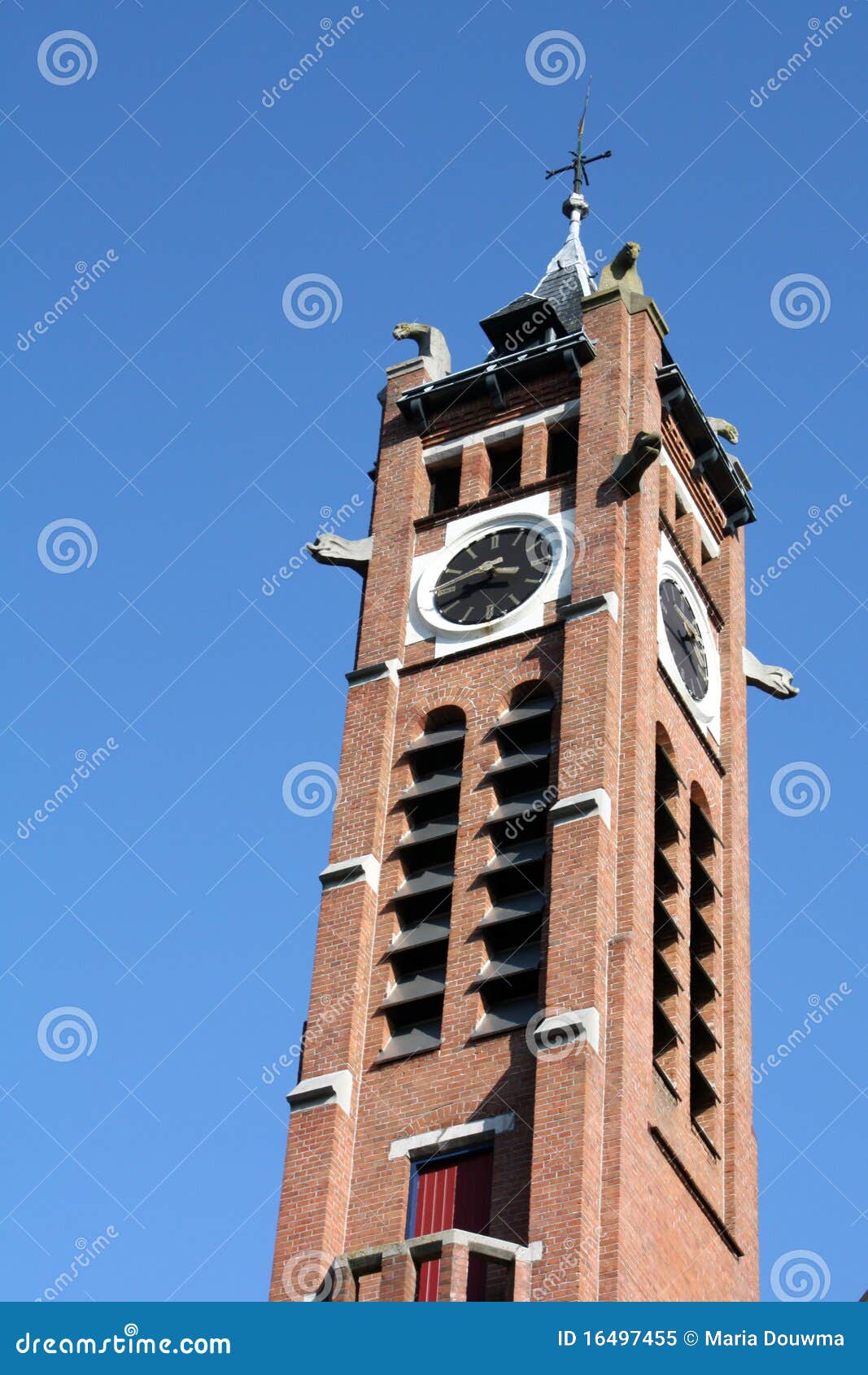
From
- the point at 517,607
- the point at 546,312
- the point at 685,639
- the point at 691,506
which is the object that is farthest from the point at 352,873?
the point at 546,312

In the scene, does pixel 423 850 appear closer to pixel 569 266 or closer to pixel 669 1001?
pixel 669 1001

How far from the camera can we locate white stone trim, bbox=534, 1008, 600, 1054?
1620 inches

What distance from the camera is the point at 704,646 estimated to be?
5225 centimetres

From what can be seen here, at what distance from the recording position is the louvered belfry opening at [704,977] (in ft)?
151

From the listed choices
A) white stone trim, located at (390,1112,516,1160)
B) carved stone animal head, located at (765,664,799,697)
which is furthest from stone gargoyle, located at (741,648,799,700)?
white stone trim, located at (390,1112,516,1160)

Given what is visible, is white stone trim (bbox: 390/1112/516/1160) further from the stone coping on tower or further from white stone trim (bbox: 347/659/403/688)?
the stone coping on tower

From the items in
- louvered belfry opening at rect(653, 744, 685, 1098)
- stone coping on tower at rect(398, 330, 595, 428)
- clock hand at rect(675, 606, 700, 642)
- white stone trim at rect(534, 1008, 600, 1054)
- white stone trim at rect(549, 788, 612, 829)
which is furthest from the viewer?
stone coping on tower at rect(398, 330, 595, 428)

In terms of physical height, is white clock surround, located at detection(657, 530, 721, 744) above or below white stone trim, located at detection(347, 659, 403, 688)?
above

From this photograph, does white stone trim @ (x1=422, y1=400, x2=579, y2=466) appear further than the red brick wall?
Yes

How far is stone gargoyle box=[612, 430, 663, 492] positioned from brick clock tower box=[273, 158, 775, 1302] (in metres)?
0.06

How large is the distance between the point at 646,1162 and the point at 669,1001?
456 centimetres
